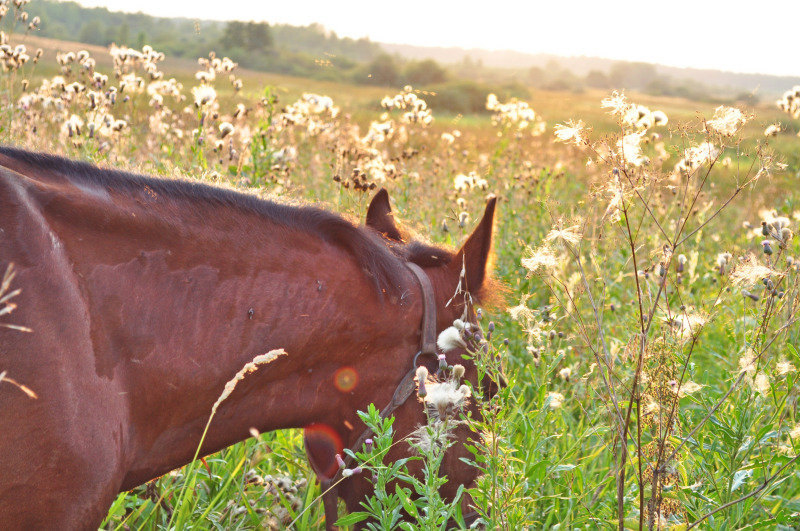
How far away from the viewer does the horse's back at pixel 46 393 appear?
5.43ft

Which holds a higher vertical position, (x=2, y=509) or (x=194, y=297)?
(x=194, y=297)

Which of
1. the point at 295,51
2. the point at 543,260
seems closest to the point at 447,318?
the point at 543,260

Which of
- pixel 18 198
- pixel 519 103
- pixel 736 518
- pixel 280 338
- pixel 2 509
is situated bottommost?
pixel 736 518

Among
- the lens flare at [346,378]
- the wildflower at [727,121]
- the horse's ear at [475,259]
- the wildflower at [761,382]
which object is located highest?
the wildflower at [727,121]

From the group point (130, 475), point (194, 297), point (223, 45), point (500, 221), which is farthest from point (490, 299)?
point (223, 45)

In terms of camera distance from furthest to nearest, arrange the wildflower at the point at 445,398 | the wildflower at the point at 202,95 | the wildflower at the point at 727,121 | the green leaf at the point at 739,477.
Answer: the wildflower at the point at 202,95 < the green leaf at the point at 739,477 < the wildflower at the point at 727,121 < the wildflower at the point at 445,398

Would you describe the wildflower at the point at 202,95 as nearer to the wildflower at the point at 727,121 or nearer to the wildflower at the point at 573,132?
the wildflower at the point at 573,132

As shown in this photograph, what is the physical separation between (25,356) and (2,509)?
1.22 feet

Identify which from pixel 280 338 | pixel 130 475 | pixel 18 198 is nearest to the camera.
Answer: pixel 18 198

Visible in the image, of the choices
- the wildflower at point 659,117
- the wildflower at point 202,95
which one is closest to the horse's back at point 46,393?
the wildflower at point 202,95

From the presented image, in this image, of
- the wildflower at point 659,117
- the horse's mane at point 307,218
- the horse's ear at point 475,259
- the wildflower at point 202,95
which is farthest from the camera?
the wildflower at point 202,95

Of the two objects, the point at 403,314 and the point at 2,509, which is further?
the point at 403,314

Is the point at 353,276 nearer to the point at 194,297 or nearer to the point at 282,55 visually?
the point at 194,297

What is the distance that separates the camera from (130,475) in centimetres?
204
